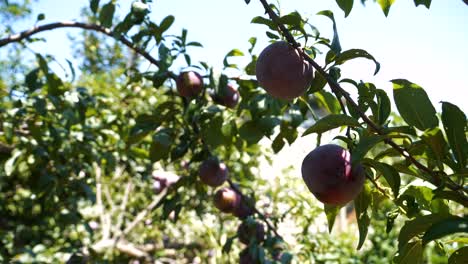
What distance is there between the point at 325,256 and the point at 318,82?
1477 millimetres

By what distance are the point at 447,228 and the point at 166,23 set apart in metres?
1.14

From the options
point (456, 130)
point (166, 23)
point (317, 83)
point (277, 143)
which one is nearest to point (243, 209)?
point (277, 143)

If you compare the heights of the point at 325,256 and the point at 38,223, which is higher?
the point at 38,223

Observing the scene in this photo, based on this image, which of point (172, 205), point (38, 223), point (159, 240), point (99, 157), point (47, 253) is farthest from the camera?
point (159, 240)

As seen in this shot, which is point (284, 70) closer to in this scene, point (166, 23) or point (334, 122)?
point (334, 122)

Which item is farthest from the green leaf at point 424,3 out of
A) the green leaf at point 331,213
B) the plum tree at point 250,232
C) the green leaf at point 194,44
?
the plum tree at point 250,232

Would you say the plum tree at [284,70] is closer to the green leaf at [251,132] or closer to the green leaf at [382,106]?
the green leaf at [382,106]

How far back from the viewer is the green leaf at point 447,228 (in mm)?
593

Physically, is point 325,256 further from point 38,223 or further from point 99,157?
point 38,223

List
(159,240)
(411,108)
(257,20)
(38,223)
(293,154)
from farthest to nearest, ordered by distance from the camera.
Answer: (293,154) < (159,240) < (38,223) < (257,20) < (411,108)

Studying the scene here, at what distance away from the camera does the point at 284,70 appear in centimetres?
88

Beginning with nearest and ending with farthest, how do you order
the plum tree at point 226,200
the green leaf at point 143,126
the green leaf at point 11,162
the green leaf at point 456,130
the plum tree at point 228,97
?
the green leaf at point 456,130 < the plum tree at point 228,97 < the green leaf at point 143,126 < the plum tree at point 226,200 < the green leaf at point 11,162

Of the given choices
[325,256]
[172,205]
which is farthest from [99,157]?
[325,256]

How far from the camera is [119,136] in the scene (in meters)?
2.25
